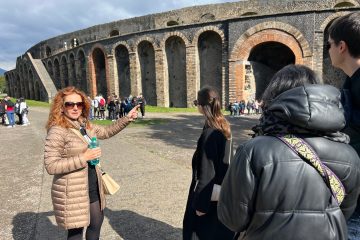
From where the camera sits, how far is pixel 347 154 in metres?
1.54

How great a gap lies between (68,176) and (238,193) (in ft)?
5.73

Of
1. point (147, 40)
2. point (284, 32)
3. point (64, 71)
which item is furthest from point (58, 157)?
point (64, 71)

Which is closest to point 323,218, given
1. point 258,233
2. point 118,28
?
point 258,233

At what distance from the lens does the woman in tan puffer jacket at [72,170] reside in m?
2.76

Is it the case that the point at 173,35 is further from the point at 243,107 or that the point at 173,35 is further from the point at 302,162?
the point at 302,162

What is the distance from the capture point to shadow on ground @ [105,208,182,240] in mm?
3880

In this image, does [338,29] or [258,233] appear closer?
[258,233]

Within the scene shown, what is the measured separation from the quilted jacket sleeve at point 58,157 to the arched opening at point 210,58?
20431mm

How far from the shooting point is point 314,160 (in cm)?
146

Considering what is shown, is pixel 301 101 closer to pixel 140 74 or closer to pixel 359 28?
pixel 359 28

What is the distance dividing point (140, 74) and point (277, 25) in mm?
11896

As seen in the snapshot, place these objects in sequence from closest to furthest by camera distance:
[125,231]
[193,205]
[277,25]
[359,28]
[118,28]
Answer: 1. [359,28]
2. [193,205]
3. [125,231]
4. [277,25]
5. [118,28]

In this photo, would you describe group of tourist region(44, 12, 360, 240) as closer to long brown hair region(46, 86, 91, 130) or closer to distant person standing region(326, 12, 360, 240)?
distant person standing region(326, 12, 360, 240)

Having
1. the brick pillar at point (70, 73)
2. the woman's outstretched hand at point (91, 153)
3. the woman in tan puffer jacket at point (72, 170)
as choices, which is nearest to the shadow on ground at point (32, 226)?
the woman in tan puffer jacket at point (72, 170)
